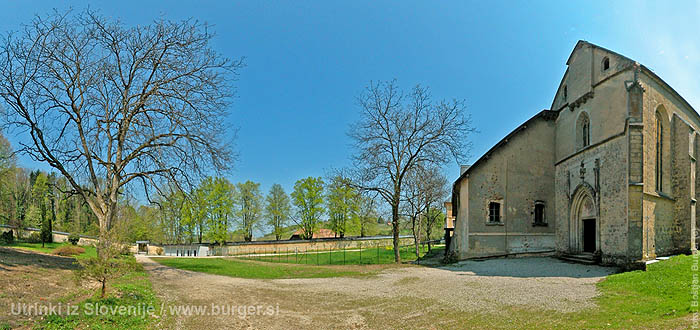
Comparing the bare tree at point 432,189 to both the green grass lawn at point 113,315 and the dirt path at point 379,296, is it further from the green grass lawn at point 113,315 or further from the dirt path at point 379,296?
the green grass lawn at point 113,315

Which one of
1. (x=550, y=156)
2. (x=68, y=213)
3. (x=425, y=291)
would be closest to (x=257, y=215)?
(x=68, y=213)

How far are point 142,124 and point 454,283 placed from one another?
16545 millimetres

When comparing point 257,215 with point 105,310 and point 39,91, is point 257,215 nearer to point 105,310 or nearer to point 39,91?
point 39,91

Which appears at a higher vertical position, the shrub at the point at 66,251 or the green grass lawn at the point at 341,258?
the shrub at the point at 66,251

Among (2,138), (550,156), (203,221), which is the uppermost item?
(2,138)

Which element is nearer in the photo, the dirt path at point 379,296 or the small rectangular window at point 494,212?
the dirt path at point 379,296

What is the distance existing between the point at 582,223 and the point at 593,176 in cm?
331

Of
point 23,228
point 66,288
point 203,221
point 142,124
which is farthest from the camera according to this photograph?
point 203,221

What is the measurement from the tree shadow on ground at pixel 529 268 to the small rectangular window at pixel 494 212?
8.65ft

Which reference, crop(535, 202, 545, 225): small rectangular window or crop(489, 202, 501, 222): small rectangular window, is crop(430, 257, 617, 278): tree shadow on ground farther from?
crop(535, 202, 545, 225): small rectangular window

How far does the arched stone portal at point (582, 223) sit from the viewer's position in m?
20.6

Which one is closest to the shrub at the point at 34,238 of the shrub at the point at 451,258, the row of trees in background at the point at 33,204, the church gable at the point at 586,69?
the row of trees in background at the point at 33,204

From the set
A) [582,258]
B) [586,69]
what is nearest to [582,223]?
[582,258]

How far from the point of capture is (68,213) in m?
48.5
